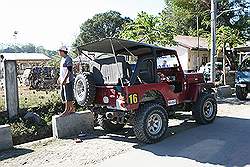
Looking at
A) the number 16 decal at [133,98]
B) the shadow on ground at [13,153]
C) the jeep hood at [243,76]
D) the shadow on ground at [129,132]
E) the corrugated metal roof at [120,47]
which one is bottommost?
the shadow on ground at [13,153]

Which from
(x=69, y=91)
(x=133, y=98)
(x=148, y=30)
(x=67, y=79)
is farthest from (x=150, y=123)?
(x=148, y=30)

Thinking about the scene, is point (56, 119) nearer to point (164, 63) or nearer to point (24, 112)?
point (24, 112)

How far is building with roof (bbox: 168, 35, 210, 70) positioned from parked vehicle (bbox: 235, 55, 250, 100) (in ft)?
64.9

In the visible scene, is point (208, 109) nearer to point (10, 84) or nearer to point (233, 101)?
point (233, 101)

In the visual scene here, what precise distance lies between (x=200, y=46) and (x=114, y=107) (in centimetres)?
2931

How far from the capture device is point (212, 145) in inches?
270

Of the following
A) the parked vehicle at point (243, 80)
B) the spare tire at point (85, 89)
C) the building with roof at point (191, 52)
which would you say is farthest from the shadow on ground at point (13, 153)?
the building with roof at point (191, 52)

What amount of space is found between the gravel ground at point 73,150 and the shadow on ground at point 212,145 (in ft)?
1.67

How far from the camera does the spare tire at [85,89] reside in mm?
7387

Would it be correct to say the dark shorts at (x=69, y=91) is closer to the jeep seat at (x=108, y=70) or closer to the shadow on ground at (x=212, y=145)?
the jeep seat at (x=108, y=70)

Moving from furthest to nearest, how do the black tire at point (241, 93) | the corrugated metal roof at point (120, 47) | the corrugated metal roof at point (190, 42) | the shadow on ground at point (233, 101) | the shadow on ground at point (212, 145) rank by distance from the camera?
the corrugated metal roof at point (190, 42) → the black tire at point (241, 93) → the shadow on ground at point (233, 101) → the corrugated metal roof at point (120, 47) → the shadow on ground at point (212, 145)

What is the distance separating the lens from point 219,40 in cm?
2041

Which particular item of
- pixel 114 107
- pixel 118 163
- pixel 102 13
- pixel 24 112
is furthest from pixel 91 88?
pixel 102 13

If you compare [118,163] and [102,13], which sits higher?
[102,13]
